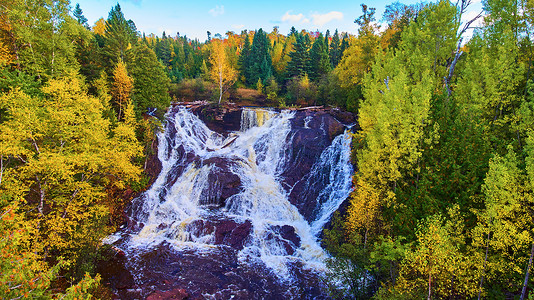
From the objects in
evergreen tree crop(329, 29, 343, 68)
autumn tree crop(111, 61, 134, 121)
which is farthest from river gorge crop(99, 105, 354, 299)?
evergreen tree crop(329, 29, 343, 68)

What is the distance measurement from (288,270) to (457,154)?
10449 mm

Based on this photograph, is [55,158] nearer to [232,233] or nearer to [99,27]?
[232,233]

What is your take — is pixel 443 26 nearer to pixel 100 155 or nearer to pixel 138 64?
pixel 100 155

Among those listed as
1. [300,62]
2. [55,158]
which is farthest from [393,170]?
[300,62]

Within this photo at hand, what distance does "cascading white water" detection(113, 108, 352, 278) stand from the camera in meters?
17.1

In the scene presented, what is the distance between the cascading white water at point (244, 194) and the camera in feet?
56.1

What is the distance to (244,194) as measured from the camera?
20.8 m

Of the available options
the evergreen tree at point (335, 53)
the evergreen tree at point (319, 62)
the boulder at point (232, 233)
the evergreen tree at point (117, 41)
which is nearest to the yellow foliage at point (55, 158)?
the boulder at point (232, 233)

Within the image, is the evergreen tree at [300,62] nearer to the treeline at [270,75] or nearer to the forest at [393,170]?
the treeline at [270,75]

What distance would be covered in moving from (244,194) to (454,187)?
46.3 ft

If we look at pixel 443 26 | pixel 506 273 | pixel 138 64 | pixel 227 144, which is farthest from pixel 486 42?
pixel 138 64

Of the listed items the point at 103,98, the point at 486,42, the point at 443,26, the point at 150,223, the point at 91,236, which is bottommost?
the point at 150,223

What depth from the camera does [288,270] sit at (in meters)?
14.9

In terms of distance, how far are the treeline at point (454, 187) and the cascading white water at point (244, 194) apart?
4377mm
